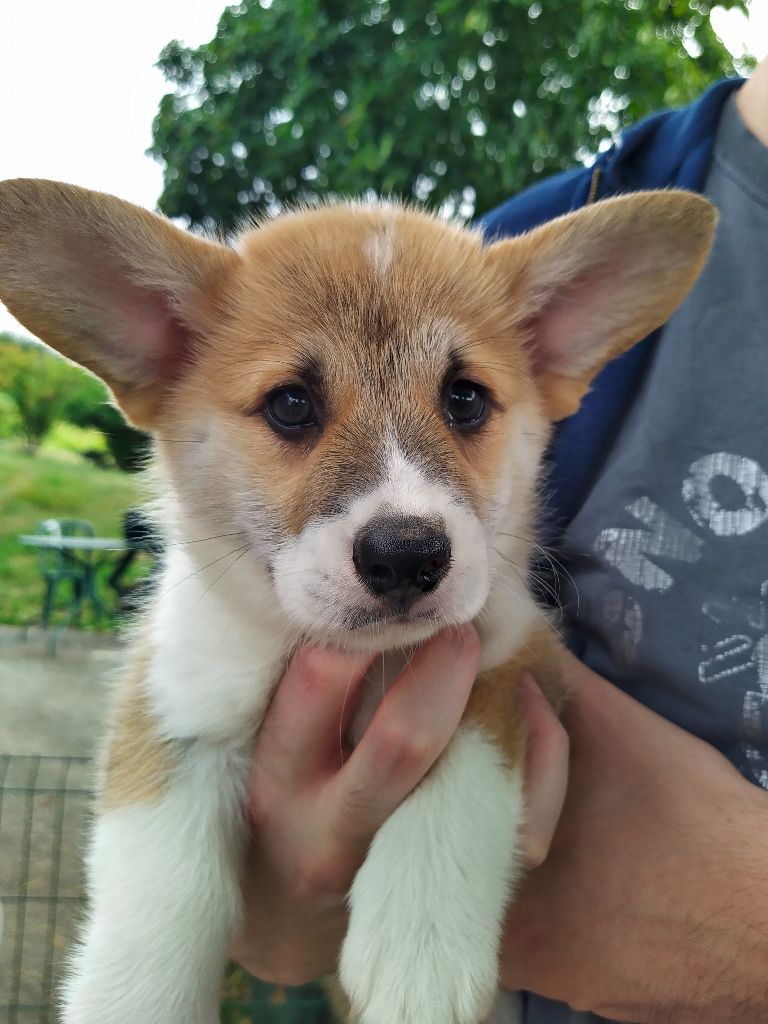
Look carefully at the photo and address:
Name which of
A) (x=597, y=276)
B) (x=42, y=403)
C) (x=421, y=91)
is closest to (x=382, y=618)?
(x=597, y=276)

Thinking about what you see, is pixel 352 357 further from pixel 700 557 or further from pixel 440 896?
pixel 440 896

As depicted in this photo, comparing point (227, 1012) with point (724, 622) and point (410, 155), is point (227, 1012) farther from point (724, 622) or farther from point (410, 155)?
point (410, 155)

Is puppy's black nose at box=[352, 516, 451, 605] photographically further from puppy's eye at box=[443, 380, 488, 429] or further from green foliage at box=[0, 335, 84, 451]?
green foliage at box=[0, 335, 84, 451]

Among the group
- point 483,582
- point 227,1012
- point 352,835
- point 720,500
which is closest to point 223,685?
point 352,835

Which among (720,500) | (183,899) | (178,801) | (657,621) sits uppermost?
(720,500)

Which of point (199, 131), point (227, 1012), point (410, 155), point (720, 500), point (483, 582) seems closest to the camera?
point (483, 582)

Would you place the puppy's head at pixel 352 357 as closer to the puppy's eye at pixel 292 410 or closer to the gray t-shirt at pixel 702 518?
the puppy's eye at pixel 292 410
